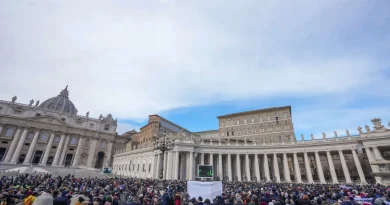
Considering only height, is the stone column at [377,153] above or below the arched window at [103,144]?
below

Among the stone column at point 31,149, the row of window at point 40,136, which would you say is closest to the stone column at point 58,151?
the row of window at point 40,136

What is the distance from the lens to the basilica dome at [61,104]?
72.8m

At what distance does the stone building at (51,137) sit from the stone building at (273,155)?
17.8 meters

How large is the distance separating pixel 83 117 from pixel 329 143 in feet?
251

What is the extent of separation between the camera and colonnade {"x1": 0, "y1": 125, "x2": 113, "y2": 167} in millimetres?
51250

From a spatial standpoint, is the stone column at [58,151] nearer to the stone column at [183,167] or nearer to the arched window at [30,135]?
the arched window at [30,135]

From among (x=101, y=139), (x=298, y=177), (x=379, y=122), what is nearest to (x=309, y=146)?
(x=298, y=177)

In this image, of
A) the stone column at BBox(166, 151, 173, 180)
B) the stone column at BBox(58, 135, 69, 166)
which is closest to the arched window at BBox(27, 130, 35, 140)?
the stone column at BBox(58, 135, 69, 166)

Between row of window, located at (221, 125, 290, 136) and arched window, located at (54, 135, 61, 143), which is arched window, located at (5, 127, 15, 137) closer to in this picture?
arched window, located at (54, 135, 61, 143)

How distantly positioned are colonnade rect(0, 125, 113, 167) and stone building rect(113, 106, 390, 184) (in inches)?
698

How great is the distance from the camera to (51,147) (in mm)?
56875

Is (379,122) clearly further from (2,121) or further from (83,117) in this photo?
(2,121)

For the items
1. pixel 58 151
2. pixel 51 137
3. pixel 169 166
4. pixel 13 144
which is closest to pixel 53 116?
pixel 51 137

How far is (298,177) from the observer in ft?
117
